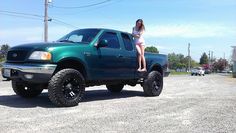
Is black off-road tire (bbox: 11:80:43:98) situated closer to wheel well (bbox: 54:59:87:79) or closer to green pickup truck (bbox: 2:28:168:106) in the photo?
green pickup truck (bbox: 2:28:168:106)

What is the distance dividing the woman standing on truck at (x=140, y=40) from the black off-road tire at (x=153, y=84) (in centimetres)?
45

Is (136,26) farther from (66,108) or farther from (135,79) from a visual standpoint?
(66,108)

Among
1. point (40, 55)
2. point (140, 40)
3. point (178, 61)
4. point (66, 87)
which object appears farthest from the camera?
point (178, 61)

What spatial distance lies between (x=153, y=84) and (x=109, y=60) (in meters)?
2.28

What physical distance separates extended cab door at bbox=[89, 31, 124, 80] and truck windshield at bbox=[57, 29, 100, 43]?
0.24 m

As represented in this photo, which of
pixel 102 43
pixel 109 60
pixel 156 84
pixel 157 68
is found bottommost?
pixel 156 84

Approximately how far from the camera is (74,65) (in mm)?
8742

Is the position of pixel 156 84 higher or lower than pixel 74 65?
lower

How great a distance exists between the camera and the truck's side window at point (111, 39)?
31.9 ft

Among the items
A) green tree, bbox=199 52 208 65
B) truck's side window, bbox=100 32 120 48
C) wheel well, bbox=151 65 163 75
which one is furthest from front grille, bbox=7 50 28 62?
green tree, bbox=199 52 208 65

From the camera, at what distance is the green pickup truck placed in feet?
26.1

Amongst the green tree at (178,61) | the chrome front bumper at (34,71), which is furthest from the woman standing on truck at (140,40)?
the green tree at (178,61)

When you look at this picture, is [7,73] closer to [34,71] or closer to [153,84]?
[34,71]

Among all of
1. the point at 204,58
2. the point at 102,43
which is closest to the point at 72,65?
the point at 102,43
